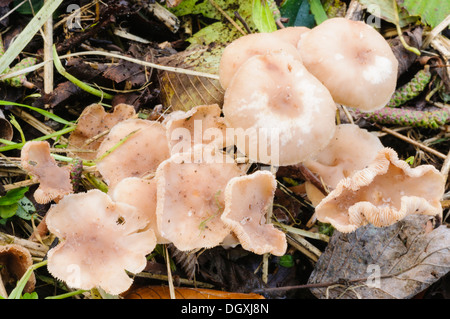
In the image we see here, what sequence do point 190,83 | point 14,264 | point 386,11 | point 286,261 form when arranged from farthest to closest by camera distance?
point 386,11
point 190,83
point 286,261
point 14,264

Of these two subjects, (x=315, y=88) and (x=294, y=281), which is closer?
(x=315, y=88)

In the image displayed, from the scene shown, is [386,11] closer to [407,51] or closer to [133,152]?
[407,51]

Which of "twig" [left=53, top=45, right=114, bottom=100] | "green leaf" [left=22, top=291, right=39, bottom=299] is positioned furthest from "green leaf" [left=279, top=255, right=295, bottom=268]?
"twig" [left=53, top=45, right=114, bottom=100]

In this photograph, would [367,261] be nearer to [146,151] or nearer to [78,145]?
[146,151]

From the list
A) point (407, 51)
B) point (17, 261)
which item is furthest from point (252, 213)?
point (407, 51)

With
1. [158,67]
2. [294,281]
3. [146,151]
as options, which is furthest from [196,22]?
[294,281]
